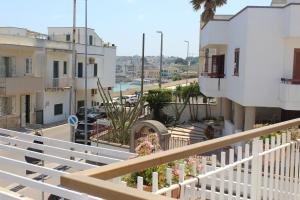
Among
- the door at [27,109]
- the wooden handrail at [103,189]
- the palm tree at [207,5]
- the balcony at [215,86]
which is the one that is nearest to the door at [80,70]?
the door at [27,109]

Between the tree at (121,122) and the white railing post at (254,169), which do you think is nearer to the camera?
the white railing post at (254,169)

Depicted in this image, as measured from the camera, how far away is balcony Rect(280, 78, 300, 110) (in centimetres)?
1908

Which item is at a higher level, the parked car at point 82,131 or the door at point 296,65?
the door at point 296,65

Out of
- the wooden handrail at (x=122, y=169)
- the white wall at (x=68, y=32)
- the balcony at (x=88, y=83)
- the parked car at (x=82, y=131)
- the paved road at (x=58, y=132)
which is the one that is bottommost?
the paved road at (x=58, y=132)

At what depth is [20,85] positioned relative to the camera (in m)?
34.7

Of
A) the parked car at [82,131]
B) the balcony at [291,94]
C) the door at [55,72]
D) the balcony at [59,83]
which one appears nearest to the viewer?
the balcony at [291,94]

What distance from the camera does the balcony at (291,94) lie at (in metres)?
19.1

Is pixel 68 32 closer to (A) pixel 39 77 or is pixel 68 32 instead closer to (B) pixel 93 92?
(B) pixel 93 92

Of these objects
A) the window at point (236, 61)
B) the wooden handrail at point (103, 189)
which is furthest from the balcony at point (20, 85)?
the wooden handrail at point (103, 189)

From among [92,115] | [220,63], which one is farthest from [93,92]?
[220,63]

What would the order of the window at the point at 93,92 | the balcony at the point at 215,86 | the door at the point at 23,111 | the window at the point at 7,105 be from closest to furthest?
the balcony at the point at 215,86, the window at the point at 7,105, the door at the point at 23,111, the window at the point at 93,92

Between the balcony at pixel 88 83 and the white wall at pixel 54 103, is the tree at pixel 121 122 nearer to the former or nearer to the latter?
the white wall at pixel 54 103

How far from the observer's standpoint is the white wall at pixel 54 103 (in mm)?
39812

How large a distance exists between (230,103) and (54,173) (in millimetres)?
24330
